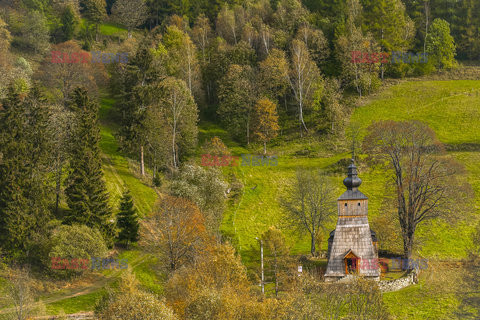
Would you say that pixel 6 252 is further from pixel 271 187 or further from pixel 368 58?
pixel 368 58

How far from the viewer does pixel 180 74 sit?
316 ft

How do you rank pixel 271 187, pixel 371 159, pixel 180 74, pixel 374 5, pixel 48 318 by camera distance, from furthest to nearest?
1. pixel 374 5
2. pixel 180 74
3. pixel 271 187
4. pixel 371 159
5. pixel 48 318

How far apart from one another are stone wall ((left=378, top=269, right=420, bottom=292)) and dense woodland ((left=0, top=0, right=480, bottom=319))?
445 centimetres

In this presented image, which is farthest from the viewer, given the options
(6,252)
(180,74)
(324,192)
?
(180,74)

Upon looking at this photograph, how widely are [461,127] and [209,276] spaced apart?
2222 inches

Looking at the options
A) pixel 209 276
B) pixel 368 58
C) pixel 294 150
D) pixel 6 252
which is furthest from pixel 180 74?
pixel 209 276

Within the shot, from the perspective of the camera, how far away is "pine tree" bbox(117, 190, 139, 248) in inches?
2530

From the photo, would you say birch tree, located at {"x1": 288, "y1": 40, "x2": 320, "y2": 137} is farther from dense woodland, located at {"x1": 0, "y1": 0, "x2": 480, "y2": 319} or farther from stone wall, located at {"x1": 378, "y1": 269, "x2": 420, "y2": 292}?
stone wall, located at {"x1": 378, "y1": 269, "x2": 420, "y2": 292}

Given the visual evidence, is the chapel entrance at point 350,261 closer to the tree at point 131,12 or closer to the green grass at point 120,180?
the green grass at point 120,180

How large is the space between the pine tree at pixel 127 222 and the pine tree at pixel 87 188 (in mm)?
1298

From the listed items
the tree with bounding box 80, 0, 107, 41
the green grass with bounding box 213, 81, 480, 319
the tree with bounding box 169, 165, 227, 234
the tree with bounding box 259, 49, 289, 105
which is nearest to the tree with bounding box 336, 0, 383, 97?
the green grass with bounding box 213, 81, 480, 319

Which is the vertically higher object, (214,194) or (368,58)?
(368,58)

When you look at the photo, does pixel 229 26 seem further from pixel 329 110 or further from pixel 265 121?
pixel 329 110

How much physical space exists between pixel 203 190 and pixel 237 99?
85.1ft
